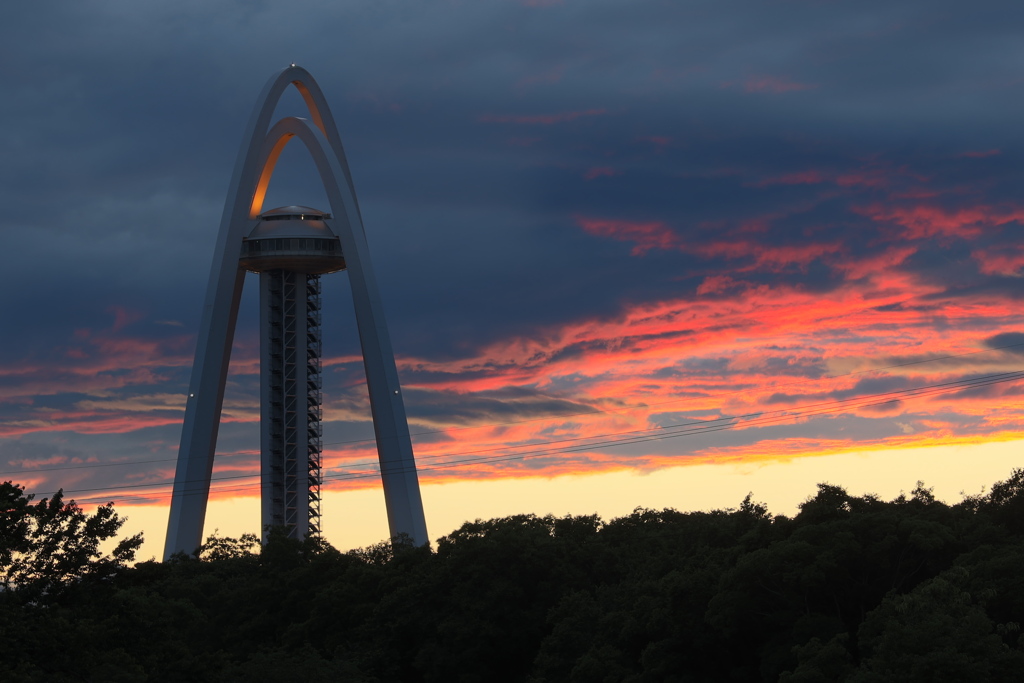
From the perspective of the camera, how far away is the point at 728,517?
186ft

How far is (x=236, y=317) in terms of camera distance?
275ft

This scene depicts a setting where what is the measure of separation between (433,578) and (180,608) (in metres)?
11.7

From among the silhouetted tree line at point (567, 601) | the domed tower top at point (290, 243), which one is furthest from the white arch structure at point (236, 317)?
the silhouetted tree line at point (567, 601)

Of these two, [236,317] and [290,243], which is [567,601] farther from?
[290,243]

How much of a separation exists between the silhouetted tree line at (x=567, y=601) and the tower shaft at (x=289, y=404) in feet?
41.9

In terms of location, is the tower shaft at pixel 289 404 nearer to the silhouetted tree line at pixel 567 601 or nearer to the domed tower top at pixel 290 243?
the domed tower top at pixel 290 243

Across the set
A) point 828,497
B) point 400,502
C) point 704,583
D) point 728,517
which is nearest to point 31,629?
point 704,583

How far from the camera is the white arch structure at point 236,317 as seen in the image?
249ft

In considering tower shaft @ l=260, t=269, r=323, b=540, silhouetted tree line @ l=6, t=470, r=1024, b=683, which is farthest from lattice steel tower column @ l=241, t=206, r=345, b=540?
silhouetted tree line @ l=6, t=470, r=1024, b=683

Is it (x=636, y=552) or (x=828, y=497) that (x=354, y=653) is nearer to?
(x=636, y=552)

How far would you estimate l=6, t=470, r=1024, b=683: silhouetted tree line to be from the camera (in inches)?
1425

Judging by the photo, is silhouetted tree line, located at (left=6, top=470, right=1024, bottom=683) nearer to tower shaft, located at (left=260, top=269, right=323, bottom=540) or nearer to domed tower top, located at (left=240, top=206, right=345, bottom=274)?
tower shaft, located at (left=260, top=269, right=323, bottom=540)

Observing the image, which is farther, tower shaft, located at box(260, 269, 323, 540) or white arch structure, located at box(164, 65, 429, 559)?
tower shaft, located at box(260, 269, 323, 540)

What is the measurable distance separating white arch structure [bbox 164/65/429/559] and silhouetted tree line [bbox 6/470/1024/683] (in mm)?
4514
